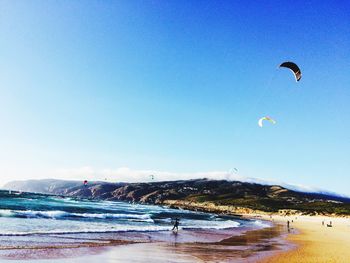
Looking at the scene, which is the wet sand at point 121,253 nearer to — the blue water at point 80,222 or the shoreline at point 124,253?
the shoreline at point 124,253

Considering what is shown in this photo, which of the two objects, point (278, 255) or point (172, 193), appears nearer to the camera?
point (278, 255)

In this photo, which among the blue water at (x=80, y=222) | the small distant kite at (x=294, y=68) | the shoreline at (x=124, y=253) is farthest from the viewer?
the blue water at (x=80, y=222)

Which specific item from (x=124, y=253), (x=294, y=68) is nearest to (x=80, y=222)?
(x=124, y=253)

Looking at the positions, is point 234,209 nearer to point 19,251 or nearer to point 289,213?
point 289,213

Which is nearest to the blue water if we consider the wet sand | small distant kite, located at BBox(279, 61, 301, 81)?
the wet sand

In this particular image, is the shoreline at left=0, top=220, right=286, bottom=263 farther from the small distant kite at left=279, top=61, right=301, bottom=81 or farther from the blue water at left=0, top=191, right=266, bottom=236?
the small distant kite at left=279, top=61, right=301, bottom=81

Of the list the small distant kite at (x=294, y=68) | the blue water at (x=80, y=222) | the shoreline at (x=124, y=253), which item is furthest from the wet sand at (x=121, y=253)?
the small distant kite at (x=294, y=68)

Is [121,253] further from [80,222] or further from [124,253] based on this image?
[80,222]

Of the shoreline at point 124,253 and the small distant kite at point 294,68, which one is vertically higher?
the small distant kite at point 294,68

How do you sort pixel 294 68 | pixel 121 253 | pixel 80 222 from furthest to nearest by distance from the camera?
pixel 80 222 < pixel 294 68 < pixel 121 253

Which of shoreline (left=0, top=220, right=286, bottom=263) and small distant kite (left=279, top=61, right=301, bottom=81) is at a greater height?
small distant kite (left=279, top=61, right=301, bottom=81)

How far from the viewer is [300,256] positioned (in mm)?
A: 22172

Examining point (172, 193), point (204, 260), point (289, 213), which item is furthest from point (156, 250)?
point (172, 193)

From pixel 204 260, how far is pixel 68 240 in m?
9.40
